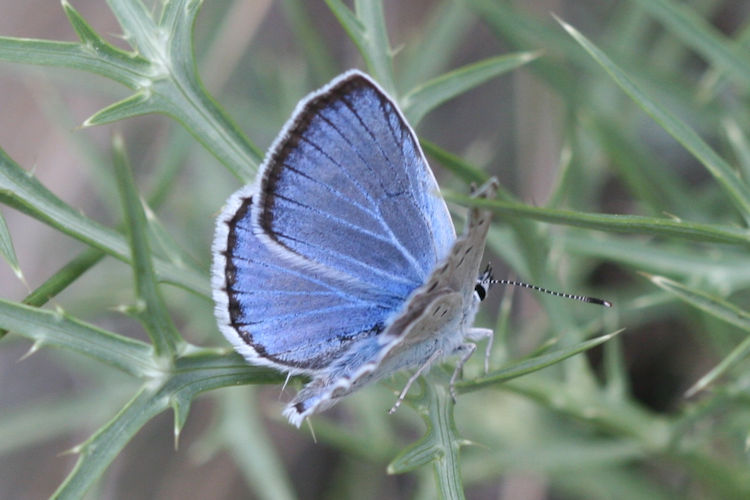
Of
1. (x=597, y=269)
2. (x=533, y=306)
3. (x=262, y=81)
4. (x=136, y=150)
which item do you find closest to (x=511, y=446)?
(x=533, y=306)

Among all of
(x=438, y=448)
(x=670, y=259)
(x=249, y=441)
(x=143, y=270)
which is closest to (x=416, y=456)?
(x=438, y=448)

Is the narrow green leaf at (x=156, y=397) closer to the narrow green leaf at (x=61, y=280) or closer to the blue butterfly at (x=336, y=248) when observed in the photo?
the blue butterfly at (x=336, y=248)

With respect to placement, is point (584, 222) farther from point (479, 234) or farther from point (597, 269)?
point (597, 269)

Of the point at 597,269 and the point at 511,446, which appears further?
the point at 597,269

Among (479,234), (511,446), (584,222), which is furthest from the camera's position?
(511,446)

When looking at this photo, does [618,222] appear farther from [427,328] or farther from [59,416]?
[59,416]

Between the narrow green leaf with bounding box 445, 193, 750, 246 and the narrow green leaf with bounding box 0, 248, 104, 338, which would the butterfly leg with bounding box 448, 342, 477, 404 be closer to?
the narrow green leaf with bounding box 445, 193, 750, 246

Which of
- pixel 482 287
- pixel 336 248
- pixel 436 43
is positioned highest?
pixel 436 43
